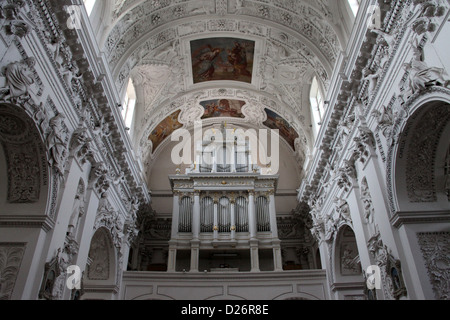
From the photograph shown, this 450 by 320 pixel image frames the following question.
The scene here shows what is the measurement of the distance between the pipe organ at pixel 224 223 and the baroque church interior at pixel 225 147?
0.09 m

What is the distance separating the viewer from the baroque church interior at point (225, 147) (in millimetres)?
7562

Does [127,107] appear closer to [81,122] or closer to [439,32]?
[81,122]

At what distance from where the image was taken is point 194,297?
13438 millimetres

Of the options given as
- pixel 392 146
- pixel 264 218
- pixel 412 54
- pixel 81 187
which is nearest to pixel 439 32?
pixel 412 54

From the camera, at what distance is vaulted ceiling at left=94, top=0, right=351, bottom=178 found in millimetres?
12148

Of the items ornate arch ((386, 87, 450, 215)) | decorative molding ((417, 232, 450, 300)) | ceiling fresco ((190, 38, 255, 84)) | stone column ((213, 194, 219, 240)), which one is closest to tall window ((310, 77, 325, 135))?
ceiling fresco ((190, 38, 255, 84))

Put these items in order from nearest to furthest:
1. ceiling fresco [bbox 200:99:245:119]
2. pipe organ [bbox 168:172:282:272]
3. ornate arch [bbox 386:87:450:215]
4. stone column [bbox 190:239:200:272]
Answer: ornate arch [bbox 386:87:450:215], stone column [bbox 190:239:200:272], pipe organ [bbox 168:172:282:272], ceiling fresco [bbox 200:99:245:119]

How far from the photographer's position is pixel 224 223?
15789 millimetres

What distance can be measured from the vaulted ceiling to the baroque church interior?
72 millimetres

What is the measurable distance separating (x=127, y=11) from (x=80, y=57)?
10.7 ft

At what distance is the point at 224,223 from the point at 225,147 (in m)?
4.44

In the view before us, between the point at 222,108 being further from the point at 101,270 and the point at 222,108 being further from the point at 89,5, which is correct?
the point at 101,270

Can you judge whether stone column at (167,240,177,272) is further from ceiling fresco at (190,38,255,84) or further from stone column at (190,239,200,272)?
ceiling fresco at (190,38,255,84)

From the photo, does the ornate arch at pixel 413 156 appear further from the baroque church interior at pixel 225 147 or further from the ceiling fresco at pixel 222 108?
the ceiling fresco at pixel 222 108
